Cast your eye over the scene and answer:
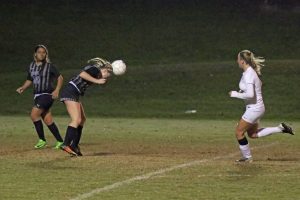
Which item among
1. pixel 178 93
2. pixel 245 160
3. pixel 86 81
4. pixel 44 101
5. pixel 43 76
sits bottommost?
pixel 178 93

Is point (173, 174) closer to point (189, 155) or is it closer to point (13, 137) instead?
point (189, 155)

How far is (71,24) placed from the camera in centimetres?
5025

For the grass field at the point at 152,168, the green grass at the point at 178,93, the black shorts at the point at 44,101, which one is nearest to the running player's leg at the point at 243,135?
the grass field at the point at 152,168

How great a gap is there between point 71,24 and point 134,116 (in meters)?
20.2

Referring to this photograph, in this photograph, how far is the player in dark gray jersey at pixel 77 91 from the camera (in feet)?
48.9

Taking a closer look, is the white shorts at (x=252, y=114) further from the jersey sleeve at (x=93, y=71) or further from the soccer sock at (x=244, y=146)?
the jersey sleeve at (x=93, y=71)

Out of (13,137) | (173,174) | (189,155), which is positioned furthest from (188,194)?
(13,137)

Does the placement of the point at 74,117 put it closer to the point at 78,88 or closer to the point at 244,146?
the point at 78,88

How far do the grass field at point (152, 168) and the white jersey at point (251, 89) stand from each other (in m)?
1.01

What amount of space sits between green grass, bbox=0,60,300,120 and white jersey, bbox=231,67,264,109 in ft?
53.3

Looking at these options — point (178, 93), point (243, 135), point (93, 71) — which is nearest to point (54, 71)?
point (93, 71)

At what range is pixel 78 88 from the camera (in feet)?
50.0

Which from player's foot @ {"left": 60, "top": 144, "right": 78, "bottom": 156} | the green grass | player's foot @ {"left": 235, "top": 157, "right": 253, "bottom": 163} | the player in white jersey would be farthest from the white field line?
the green grass

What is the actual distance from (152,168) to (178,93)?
68.6 ft
